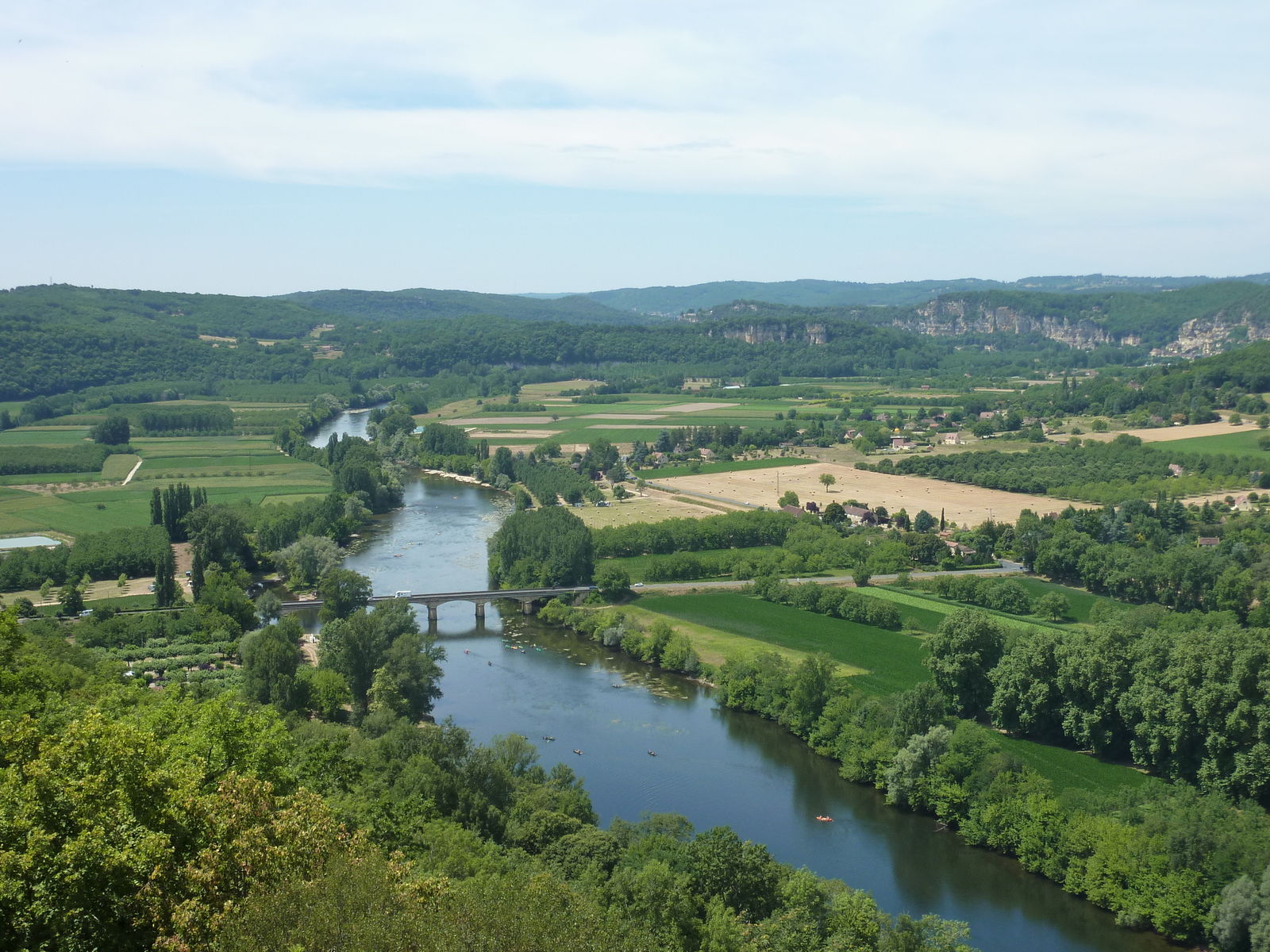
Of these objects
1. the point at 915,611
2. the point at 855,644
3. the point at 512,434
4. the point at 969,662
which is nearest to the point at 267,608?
the point at 855,644

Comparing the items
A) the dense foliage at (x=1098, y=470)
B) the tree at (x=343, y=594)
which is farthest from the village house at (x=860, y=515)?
the tree at (x=343, y=594)

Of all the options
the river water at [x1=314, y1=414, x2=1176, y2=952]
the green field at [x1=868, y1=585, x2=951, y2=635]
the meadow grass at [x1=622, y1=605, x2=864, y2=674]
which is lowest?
the river water at [x1=314, y1=414, x2=1176, y2=952]

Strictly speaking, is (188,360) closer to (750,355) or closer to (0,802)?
(750,355)

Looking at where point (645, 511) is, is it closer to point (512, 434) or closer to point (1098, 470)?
point (1098, 470)

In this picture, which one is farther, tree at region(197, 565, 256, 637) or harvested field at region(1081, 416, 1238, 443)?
harvested field at region(1081, 416, 1238, 443)

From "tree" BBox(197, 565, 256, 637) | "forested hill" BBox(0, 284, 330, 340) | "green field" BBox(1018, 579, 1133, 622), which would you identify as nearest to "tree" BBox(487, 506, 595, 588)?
"tree" BBox(197, 565, 256, 637)

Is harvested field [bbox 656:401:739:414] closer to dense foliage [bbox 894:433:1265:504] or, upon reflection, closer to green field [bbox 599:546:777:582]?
dense foliage [bbox 894:433:1265:504]
